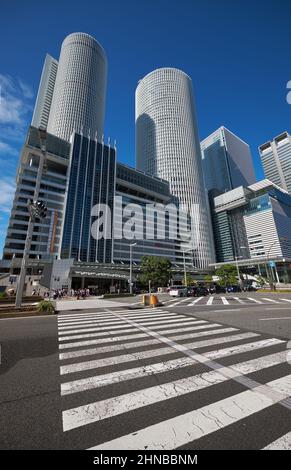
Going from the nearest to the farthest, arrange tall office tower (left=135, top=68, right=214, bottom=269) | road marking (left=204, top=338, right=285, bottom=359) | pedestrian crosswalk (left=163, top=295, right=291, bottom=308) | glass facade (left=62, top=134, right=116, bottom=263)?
road marking (left=204, top=338, right=285, bottom=359)
pedestrian crosswalk (left=163, top=295, right=291, bottom=308)
glass facade (left=62, top=134, right=116, bottom=263)
tall office tower (left=135, top=68, right=214, bottom=269)

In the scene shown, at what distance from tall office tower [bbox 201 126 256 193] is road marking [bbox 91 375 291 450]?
590 feet

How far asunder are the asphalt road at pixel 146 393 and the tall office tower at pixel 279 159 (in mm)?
199452

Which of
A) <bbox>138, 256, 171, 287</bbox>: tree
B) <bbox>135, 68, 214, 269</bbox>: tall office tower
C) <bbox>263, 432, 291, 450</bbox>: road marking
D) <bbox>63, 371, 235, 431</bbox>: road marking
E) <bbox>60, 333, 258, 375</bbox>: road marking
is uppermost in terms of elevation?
<bbox>135, 68, 214, 269</bbox>: tall office tower

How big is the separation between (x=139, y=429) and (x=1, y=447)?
1.54m

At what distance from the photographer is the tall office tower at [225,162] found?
175 meters

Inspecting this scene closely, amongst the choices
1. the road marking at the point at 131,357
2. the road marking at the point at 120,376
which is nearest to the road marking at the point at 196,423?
the road marking at the point at 120,376

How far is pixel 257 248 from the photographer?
392 feet

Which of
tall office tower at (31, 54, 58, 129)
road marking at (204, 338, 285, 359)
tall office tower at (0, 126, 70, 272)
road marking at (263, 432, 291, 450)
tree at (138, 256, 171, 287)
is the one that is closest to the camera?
road marking at (263, 432, 291, 450)

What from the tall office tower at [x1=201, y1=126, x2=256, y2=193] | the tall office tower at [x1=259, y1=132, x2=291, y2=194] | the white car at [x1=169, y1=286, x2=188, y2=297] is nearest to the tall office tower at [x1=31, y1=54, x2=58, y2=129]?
the tall office tower at [x1=201, y1=126, x2=256, y2=193]

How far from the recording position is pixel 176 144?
133 m

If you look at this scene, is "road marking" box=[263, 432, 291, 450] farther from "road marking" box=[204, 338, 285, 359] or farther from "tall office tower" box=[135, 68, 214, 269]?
"tall office tower" box=[135, 68, 214, 269]

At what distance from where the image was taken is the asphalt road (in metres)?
2.34
